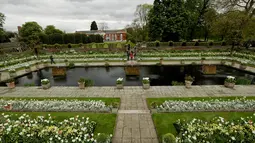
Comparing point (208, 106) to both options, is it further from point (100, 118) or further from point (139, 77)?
point (139, 77)

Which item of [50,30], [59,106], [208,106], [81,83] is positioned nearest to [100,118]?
[59,106]

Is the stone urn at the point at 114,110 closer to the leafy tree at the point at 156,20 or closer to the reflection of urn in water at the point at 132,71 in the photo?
the reflection of urn in water at the point at 132,71

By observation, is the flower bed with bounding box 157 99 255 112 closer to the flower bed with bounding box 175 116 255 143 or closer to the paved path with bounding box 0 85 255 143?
the paved path with bounding box 0 85 255 143

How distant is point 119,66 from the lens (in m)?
19.1

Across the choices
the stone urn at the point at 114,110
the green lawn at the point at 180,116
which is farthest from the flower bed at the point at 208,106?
the stone urn at the point at 114,110

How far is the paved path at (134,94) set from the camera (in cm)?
663

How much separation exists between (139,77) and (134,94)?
5.05m

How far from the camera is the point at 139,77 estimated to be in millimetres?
15070

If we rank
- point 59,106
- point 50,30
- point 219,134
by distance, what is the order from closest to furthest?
point 219,134 < point 59,106 < point 50,30

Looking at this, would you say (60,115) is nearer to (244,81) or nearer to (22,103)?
(22,103)

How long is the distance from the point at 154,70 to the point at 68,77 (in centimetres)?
953

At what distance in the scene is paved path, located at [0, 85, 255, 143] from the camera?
6.63 meters


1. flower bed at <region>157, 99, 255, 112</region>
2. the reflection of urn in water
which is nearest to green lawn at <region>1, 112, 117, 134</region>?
flower bed at <region>157, 99, 255, 112</region>

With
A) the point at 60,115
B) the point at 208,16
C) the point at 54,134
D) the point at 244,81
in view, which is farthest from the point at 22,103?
the point at 208,16
